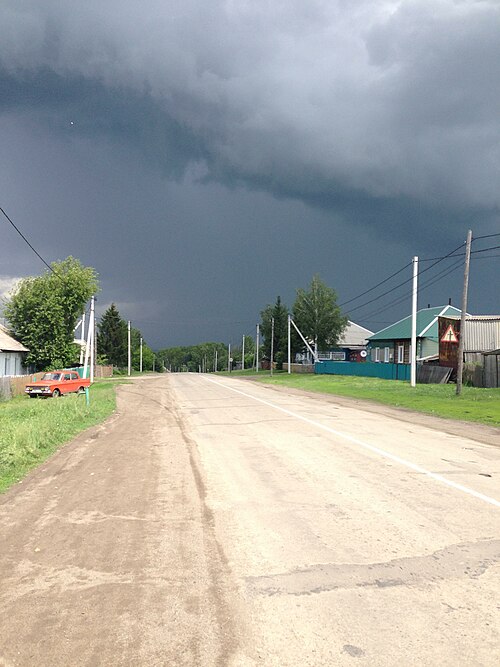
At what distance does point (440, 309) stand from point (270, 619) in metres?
60.2

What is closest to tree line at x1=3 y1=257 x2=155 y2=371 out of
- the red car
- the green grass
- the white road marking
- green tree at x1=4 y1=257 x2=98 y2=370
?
green tree at x1=4 y1=257 x2=98 y2=370

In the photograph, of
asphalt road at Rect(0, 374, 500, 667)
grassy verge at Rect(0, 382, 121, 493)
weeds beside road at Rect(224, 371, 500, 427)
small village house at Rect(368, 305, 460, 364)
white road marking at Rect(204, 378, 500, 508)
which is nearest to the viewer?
asphalt road at Rect(0, 374, 500, 667)

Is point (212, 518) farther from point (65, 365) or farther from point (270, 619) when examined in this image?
point (65, 365)

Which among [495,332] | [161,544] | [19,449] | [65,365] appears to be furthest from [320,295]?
[161,544]

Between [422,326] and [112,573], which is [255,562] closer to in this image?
[112,573]

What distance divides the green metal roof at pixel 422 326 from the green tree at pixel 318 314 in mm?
8013

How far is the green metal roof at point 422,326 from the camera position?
178 ft

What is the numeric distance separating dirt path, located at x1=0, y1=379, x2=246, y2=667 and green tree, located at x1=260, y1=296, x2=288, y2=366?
74118 mm

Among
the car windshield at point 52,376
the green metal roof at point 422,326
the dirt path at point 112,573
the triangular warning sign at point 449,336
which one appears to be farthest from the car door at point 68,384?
the green metal roof at point 422,326

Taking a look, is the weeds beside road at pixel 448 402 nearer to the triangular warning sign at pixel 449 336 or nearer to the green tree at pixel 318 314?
the triangular warning sign at pixel 449 336

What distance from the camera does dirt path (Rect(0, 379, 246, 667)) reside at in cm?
369

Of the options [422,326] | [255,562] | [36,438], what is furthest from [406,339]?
[255,562]

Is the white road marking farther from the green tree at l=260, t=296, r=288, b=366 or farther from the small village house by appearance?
the green tree at l=260, t=296, r=288, b=366

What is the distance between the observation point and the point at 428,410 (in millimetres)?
21156
